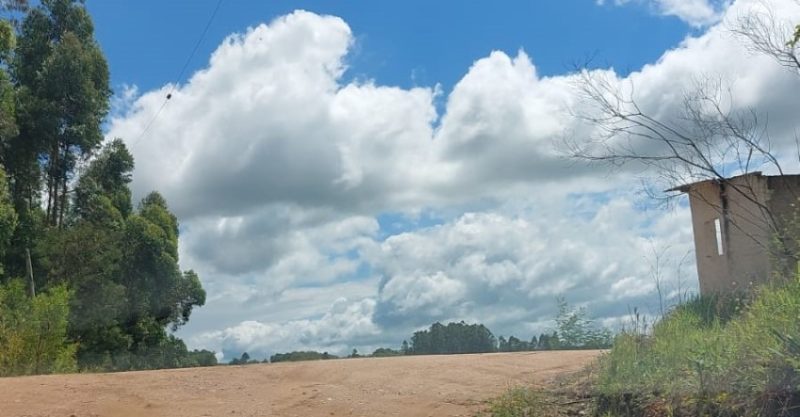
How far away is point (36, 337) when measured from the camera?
19031 mm

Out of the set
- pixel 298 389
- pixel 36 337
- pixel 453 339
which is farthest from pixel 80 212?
pixel 298 389

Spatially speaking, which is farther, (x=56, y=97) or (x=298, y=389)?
(x=56, y=97)

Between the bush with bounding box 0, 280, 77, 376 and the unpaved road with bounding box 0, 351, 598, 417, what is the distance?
19.7 feet

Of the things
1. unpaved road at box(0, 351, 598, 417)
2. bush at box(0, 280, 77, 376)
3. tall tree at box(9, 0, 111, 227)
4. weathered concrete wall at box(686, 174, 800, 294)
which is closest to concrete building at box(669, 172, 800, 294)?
weathered concrete wall at box(686, 174, 800, 294)

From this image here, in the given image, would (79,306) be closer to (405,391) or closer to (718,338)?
(405,391)

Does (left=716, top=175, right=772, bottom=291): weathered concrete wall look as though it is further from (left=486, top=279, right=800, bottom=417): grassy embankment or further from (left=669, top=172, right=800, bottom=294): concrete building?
(left=486, top=279, right=800, bottom=417): grassy embankment

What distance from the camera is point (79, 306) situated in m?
26.1

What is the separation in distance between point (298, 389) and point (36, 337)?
402 inches

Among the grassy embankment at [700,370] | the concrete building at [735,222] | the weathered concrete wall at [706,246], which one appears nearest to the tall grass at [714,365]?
the grassy embankment at [700,370]

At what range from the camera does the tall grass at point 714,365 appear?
21.8ft

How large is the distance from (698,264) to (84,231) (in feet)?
59.4

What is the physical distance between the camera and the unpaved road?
10.1 meters

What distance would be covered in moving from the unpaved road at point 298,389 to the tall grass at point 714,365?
1.70m

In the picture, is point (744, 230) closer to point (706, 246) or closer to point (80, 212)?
point (706, 246)
